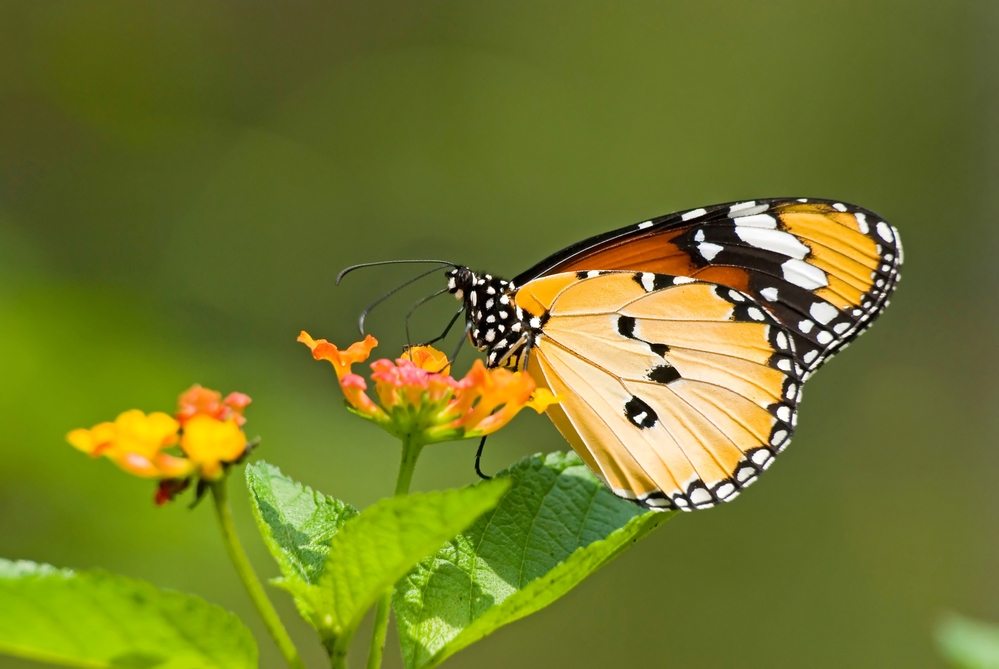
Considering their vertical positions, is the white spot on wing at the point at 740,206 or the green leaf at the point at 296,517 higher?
the white spot on wing at the point at 740,206

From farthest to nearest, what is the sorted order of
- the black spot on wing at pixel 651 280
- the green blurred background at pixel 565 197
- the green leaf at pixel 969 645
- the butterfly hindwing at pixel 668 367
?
the green blurred background at pixel 565 197, the black spot on wing at pixel 651 280, the butterfly hindwing at pixel 668 367, the green leaf at pixel 969 645

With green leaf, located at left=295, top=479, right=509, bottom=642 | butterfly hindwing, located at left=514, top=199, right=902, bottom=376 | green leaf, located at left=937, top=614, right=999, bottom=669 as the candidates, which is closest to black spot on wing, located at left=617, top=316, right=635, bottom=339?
butterfly hindwing, located at left=514, top=199, right=902, bottom=376

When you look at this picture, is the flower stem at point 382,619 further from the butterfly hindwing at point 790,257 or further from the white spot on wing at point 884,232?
the white spot on wing at point 884,232

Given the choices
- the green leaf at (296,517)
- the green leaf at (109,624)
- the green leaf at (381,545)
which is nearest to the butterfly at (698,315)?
the green leaf at (296,517)

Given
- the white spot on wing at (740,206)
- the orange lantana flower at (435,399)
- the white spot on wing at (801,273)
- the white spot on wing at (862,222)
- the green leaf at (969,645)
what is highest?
the white spot on wing at (740,206)

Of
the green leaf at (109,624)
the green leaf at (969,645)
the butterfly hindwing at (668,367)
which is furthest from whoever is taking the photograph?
the butterfly hindwing at (668,367)

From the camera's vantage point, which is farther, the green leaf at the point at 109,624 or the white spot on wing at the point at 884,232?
the white spot on wing at the point at 884,232

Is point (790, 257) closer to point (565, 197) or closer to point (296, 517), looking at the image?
point (296, 517)
